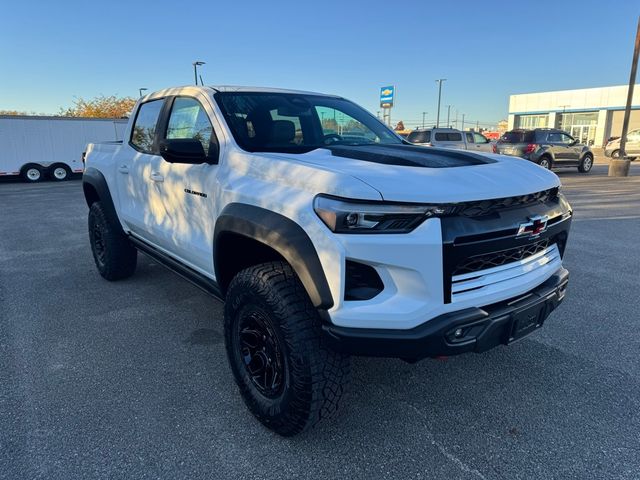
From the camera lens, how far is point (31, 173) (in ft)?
58.3

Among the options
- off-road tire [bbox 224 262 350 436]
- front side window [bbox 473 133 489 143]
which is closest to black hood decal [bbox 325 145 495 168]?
off-road tire [bbox 224 262 350 436]

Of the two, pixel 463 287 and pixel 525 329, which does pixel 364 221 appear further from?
pixel 525 329

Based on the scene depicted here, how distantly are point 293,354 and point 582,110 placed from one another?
61162 mm

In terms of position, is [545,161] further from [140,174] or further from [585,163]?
[140,174]

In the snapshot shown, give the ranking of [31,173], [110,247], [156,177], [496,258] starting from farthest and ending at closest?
1. [31,173]
2. [110,247]
3. [156,177]
4. [496,258]

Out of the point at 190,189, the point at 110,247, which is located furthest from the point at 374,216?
the point at 110,247

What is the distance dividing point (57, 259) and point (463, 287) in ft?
18.9

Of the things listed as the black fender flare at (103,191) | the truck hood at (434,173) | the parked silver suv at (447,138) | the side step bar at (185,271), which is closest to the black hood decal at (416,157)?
the truck hood at (434,173)

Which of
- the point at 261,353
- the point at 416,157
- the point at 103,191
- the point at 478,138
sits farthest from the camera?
the point at 478,138

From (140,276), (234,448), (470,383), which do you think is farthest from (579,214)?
(234,448)

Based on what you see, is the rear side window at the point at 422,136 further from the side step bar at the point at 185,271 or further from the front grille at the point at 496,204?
the front grille at the point at 496,204

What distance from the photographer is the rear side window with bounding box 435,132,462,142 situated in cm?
1727

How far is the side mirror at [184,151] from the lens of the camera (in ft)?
8.80

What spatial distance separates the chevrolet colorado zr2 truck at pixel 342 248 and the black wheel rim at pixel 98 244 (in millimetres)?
2192
